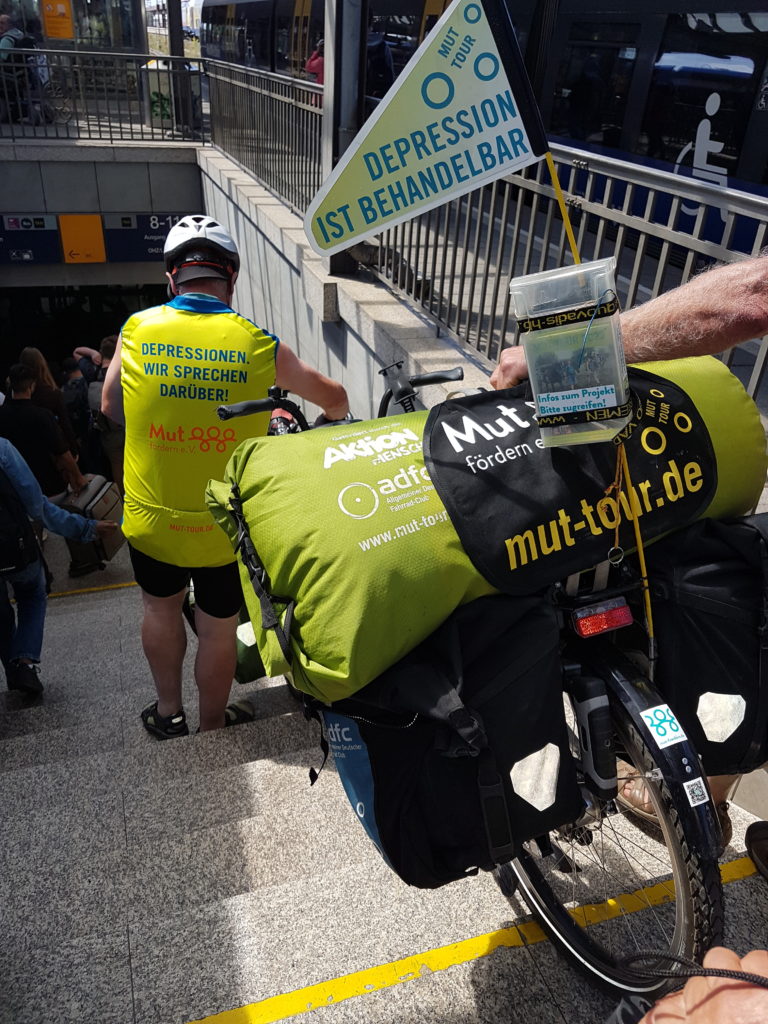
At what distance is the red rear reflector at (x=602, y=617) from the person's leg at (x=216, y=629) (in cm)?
177

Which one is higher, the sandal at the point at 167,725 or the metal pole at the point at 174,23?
the metal pole at the point at 174,23

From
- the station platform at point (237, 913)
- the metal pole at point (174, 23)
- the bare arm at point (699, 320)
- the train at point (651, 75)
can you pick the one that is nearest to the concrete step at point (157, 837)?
the station platform at point (237, 913)

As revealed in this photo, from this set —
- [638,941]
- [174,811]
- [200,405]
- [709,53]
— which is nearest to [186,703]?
[174,811]

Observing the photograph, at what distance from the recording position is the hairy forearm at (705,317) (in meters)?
1.87

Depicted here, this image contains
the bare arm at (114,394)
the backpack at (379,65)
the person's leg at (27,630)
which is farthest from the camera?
the backpack at (379,65)

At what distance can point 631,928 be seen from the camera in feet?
6.75

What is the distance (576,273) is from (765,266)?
774 mm

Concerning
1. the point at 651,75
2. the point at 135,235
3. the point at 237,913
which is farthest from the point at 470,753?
the point at 135,235

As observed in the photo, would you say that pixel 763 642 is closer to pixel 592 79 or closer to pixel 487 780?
pixel 487 780

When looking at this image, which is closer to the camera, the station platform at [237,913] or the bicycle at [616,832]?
the bicycle at [616,832]

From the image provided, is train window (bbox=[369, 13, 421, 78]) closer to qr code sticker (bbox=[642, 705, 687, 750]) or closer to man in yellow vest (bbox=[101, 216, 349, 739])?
man in yellow vest (bbox=[101, 216, 349, 739])

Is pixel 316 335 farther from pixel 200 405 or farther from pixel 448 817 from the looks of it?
pixel 448 817

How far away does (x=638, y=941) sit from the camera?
6.65ft

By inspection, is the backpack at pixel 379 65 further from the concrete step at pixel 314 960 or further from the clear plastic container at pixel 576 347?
the concrete step at pixel 314 960
